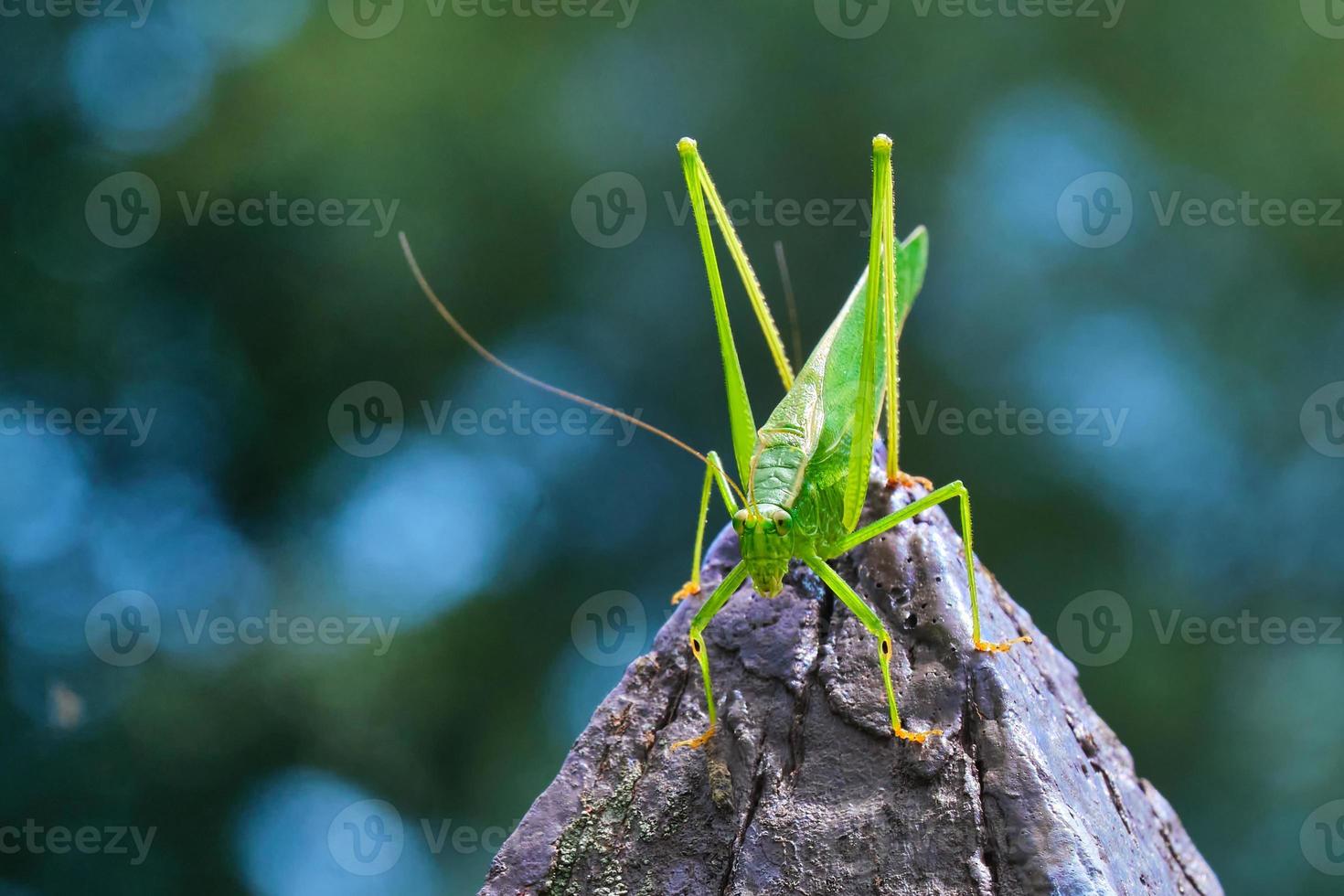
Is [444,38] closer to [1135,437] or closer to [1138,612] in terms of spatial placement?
[1135,437]

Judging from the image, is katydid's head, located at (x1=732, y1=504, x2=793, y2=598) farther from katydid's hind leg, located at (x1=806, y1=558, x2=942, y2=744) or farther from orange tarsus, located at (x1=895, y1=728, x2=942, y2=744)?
orange tarsus, located at (x1=895, y1=728, x2=942, y2=744)

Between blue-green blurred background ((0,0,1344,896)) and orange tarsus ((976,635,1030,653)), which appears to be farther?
blue-green blurred background ((0,0,1344,896))

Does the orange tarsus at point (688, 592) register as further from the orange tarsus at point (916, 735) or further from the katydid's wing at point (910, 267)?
the katydid's wing at point (910, 267)

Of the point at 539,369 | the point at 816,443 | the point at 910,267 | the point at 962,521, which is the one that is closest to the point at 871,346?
the point at 816,443

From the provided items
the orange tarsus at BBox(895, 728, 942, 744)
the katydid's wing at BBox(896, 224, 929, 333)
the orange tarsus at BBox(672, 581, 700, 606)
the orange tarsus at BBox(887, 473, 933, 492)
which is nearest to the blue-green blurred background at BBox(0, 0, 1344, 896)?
the katydid's wing at BBox(896, 224, 929, 333)

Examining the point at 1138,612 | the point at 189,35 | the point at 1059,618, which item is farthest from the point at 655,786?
the point at 189,35

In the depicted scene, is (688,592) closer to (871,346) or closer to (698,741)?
(698,741)

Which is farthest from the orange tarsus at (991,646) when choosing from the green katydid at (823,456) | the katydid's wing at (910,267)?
the katydid's wing at (910,267)
